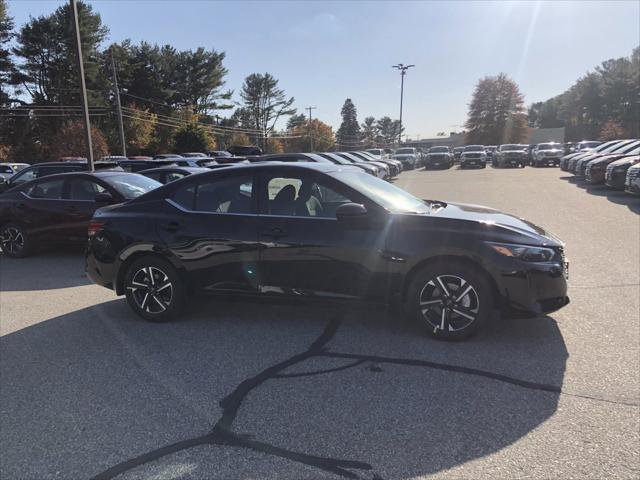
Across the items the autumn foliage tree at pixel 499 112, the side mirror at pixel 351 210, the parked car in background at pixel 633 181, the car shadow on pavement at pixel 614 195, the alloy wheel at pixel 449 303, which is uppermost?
the autumn foliage tree at pixel 499 112

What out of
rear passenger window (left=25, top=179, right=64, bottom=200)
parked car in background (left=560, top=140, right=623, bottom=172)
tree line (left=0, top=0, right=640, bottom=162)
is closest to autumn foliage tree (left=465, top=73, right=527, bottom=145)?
tree line (left=0, top=0, right=640, bottom=162)

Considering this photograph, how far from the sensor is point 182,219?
16.5ft

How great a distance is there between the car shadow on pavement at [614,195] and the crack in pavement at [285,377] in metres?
10.4

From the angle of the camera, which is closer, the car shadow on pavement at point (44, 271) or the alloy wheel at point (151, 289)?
the alloy wheel at point (151, 289)

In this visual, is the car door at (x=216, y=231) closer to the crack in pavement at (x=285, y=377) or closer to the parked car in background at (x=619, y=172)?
the crack in pavement at (x=285, y=377)

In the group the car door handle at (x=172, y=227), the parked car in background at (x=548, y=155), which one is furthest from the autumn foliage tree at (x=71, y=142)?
the car door handle at (x=172, y=227)

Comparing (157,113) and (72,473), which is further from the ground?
(157,113)

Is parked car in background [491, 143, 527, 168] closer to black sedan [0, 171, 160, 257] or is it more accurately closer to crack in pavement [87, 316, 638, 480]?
black sedan [0, 171, 160, 257]

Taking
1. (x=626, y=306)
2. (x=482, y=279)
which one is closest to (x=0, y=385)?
(x=482, y=279)

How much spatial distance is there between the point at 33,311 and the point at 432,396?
4777 millimetres

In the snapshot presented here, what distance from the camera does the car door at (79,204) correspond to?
8523 mm

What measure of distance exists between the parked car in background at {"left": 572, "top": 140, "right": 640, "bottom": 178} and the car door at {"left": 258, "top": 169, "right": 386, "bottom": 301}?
1766cm

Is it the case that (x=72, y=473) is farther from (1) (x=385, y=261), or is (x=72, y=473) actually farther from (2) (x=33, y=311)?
(2) (x=33, y=311)

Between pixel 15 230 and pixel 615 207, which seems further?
pixel 615 207
